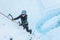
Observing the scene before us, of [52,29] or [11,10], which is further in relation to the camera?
[11,10]

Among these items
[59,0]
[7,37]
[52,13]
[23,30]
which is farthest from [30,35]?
[59,0]

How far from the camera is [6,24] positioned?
36.2ft

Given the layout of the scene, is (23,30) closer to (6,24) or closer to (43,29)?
(6,24)

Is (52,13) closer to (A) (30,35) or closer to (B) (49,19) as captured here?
(B) (49,19)

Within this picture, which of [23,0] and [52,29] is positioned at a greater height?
[23,0]

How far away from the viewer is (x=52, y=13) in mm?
12961

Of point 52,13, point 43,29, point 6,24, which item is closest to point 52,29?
point 43,29

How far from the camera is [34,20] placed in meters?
12.5

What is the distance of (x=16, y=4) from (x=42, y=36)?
269 centimetres

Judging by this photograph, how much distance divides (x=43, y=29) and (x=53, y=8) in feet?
5.68

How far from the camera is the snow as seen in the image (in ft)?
34.3

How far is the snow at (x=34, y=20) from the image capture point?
34.3ft

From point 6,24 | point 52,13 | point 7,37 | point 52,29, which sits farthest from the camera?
point 52,13

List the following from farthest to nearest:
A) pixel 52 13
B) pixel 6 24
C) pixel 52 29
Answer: pixel 52 13 → pixel 52 29 → pixel 6 24
